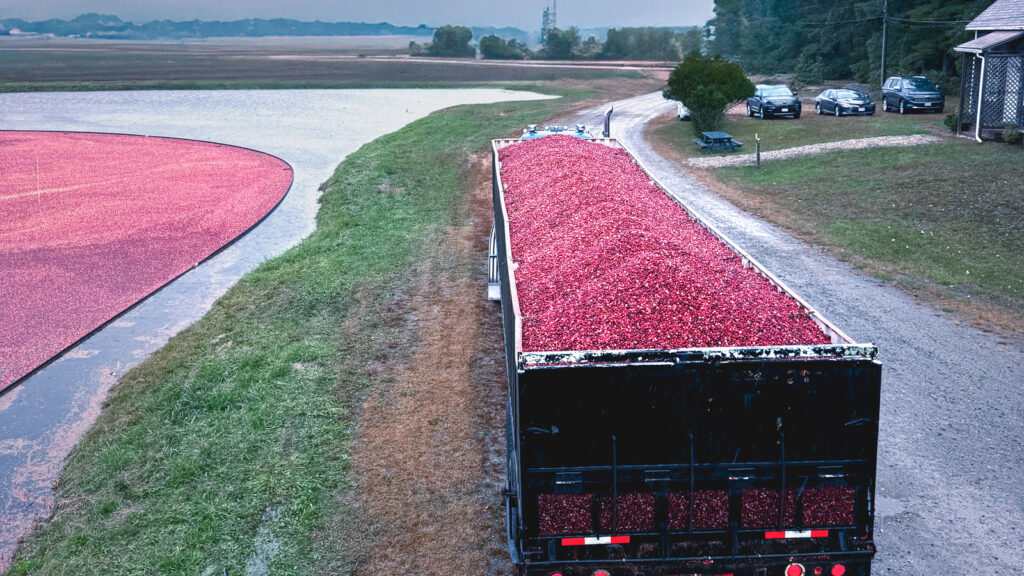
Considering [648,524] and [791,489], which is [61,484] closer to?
[648,524]

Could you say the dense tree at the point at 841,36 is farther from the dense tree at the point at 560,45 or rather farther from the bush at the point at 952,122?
the dense tree at the point at 560,45

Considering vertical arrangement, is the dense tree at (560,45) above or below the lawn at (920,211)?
above

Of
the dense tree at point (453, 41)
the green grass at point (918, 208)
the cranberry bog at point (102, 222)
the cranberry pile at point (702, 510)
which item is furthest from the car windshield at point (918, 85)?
the dense tree at point (453, 41)

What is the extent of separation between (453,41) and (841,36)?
9271 cm

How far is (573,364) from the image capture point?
18.9ft

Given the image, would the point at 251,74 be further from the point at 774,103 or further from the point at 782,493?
the point at 782,493

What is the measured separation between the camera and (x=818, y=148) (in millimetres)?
29234

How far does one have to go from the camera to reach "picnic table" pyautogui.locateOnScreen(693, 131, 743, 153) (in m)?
31.9

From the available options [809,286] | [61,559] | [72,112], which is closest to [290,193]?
[809,286]

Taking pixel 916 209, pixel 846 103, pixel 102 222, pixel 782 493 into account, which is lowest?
pixel 102 222

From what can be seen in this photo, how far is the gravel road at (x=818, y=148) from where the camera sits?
2800 centimetres

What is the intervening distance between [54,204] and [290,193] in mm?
7632

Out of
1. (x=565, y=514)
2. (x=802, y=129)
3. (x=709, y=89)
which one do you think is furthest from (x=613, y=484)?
(x=709, y=89)

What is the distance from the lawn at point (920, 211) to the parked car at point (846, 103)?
10102 millimetres
